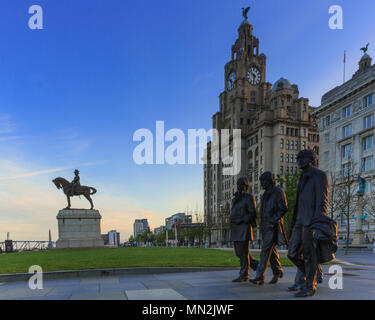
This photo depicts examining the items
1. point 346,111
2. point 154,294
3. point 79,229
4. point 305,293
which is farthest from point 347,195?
point 154,294

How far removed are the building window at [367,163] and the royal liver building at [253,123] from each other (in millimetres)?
32938

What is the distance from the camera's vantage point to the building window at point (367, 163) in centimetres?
4724

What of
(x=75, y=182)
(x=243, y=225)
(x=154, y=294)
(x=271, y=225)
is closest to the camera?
(x=154, y=294)

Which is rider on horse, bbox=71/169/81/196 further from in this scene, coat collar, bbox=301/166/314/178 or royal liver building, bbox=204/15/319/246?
royal liver building, bbox=204/15/319/246

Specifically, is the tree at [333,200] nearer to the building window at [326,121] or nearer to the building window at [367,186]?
the building window at [367,186]

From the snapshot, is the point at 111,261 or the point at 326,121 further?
the point at 326,121

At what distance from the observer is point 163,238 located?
429ft

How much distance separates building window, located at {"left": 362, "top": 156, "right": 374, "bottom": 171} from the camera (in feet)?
155

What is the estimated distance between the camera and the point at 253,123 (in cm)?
9344

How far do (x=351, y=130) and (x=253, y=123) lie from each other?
1688 inches

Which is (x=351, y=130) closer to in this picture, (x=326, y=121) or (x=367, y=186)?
(x=326, y=121)

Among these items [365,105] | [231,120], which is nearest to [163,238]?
[231,120]
